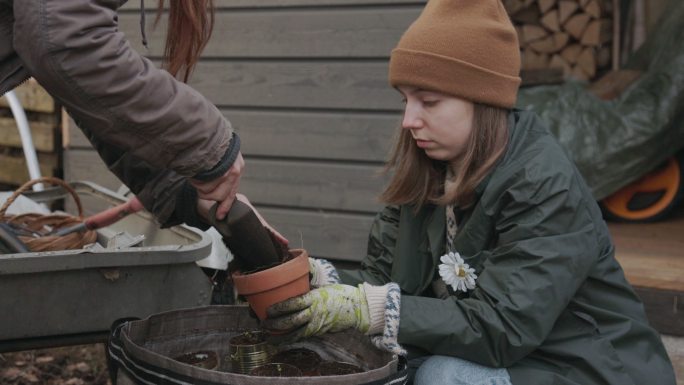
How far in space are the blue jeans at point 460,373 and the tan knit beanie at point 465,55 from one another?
665 mm

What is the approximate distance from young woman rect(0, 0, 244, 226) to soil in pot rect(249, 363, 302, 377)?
362 millimetres

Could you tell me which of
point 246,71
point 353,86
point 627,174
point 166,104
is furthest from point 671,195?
point 166,104

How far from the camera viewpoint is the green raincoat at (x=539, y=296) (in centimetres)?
206

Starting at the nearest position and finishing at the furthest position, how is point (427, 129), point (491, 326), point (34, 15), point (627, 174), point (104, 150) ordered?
point (34, 15) → point (491, 326) → point (427, 129) → point (104, 150) → point (627, 174)

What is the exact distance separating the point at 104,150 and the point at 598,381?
1.42 metres

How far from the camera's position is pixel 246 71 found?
4.40 meters

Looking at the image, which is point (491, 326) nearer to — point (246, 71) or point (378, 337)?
point (378, 337)

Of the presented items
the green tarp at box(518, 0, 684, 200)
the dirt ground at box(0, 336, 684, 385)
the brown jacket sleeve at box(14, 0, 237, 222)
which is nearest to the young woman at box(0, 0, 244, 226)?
the brown jacket sleeve at box(14, 0, 237, 222)

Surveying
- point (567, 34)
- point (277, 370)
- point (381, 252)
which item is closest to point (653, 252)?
point (381, 252)

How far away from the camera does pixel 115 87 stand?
1.69 m

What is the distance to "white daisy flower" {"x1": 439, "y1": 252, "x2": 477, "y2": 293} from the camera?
223 cm

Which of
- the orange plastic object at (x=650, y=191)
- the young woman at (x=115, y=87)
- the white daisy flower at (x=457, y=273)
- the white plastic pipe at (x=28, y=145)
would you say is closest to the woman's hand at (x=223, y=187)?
the young woman at (x=115, y=87)

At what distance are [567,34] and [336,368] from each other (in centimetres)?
444

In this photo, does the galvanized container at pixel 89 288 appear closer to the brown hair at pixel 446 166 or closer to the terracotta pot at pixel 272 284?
the terracotta pot at pixel 272 284
